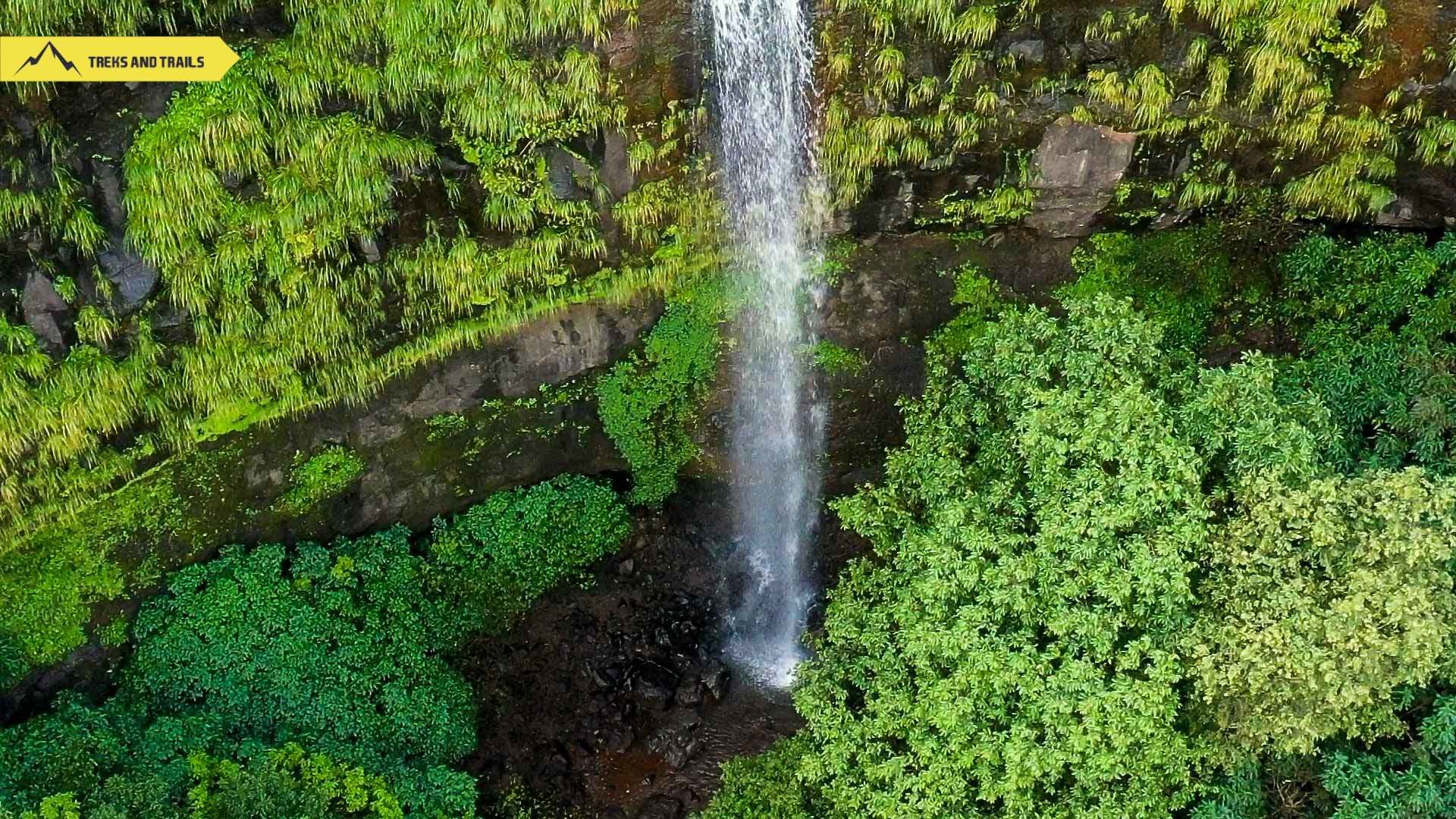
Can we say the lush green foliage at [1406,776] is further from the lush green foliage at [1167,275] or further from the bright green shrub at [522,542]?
the bright green shrub at [522,542]

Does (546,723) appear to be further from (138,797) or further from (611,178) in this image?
(611,178)

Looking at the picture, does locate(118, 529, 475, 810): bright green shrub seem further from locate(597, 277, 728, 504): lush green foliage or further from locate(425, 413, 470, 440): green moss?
locate(597, 277, 728, 504): lush green foliage

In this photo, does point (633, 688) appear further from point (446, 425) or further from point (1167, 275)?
point (1167, 275)

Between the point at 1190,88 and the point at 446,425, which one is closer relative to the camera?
the point at 1190,88

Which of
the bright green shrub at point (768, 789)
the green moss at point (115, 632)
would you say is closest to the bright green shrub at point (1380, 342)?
the bright green shrub at point (768, 789)

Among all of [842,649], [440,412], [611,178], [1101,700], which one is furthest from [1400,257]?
[440,412]

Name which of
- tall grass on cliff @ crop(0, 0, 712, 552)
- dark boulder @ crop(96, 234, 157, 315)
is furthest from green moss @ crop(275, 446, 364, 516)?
dark boulder @ crop(96, 234, 157, 315)

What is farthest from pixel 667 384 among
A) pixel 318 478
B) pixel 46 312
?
pixel 46 312
